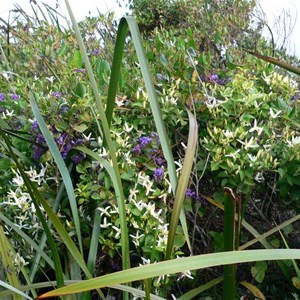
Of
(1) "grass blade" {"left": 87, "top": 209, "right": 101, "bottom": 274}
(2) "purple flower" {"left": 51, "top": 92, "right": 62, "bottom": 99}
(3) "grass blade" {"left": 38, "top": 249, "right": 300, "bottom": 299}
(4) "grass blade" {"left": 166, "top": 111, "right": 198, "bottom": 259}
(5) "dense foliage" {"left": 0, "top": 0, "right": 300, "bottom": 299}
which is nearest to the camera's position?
(3) "grass blade" {"left": 38, "top": 249, "right": 300, "bottom": 299}

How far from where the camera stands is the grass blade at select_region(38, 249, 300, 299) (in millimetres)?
755

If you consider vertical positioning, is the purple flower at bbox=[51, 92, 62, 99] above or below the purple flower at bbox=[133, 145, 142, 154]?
above

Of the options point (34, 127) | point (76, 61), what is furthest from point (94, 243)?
point (76, 61)

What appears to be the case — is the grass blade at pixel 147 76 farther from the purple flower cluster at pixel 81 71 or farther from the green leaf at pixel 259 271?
the purple flower cluster at pixel 81 71

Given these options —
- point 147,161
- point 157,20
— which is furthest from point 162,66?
point 157,20

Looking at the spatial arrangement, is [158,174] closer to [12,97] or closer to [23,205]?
[23,205]

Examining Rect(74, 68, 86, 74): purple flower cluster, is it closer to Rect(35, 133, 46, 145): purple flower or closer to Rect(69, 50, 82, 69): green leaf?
Rect(69, 50, 82, 69): green leaf

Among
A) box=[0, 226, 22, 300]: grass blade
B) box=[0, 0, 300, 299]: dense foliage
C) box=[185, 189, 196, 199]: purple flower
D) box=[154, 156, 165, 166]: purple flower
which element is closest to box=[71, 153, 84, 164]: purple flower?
box=[0, 0, 300, 299]: dense foliage

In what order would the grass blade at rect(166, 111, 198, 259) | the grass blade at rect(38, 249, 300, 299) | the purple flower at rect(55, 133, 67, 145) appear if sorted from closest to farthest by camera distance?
the grass blade at rect(38, 249, 300, 299) < the grass blade at rect(166, 111, 198, 259) < the purple flower at rect(55, 133, 67, 145)

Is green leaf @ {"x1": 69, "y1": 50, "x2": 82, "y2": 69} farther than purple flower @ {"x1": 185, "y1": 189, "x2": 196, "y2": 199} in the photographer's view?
Yes

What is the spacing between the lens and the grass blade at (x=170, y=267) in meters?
0.76

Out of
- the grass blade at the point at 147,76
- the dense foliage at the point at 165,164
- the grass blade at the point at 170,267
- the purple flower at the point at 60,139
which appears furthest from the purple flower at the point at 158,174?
the grass blade at the point at 170,267

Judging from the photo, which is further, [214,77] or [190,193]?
[214,77]

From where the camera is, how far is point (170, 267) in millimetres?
765
